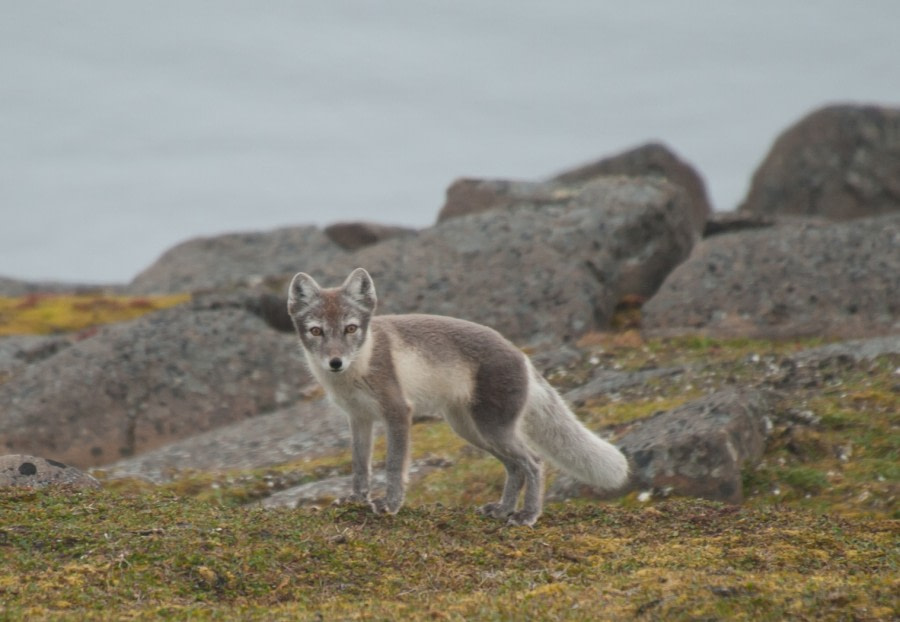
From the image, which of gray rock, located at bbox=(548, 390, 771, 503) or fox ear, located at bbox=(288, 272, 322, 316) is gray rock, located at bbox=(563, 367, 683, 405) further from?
fox ear, located at bbox=(288, 272, 322, 316)

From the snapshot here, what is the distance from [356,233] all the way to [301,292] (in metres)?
20.4

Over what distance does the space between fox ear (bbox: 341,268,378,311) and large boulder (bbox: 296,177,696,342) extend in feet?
29.4

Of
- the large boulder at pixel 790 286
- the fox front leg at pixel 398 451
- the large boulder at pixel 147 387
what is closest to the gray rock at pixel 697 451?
the fox front leg at pixel 398 451

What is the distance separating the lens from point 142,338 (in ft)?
61.1

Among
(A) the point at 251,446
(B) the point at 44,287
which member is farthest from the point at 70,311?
(A) the point at 251,446

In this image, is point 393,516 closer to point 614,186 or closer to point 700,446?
point 700,446

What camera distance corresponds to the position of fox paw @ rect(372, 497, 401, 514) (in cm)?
912

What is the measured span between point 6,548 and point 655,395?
26.7ft

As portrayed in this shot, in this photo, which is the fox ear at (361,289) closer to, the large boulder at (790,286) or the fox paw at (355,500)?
the fox paw at (355,500)

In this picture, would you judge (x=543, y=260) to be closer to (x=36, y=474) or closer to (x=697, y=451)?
(x=697, y=451)

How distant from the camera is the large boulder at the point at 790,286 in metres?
17.1

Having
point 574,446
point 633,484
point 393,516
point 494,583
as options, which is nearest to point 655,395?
point 633,484

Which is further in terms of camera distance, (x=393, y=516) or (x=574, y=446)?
(x=574, y=446)

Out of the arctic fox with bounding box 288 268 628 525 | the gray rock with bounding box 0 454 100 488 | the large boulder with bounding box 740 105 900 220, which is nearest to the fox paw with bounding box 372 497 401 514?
the arctic fox with bounding box 288 268 628 525
